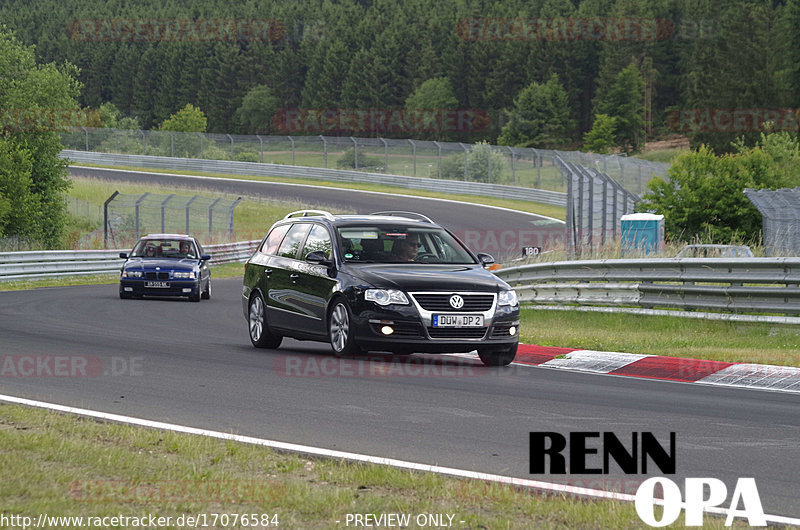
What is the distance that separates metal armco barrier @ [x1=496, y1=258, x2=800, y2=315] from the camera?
582 inches

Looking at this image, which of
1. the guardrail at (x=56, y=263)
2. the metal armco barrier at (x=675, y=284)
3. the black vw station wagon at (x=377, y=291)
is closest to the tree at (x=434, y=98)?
the guardrail at (x=56, y=263)

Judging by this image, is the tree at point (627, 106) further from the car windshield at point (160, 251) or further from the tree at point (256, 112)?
the car windshield at point (160, 251)

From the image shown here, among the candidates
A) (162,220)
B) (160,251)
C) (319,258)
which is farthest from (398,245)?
(162,220)

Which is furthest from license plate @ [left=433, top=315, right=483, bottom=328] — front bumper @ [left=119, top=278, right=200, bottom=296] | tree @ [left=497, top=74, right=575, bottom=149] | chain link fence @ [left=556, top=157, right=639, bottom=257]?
tree @ [left=497, top=74, right=575, bottom=149]

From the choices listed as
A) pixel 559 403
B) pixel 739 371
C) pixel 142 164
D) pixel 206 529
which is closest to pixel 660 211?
pixel 739 371

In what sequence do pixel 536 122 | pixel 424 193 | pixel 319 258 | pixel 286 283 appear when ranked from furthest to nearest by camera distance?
pixel 536 122 < pixel 424 193 < pixel 286 283 < pixel 319 258

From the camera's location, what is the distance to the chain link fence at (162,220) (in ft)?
132

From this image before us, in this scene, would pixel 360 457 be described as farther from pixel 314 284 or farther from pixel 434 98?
pixel 434 98

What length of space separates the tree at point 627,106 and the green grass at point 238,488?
110 metres

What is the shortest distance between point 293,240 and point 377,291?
2.61 metres

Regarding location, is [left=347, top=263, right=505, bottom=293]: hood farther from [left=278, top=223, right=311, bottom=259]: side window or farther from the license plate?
[left=278, top=223, right=311, bottom=259]: side window

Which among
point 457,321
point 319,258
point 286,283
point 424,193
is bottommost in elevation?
point 424,193

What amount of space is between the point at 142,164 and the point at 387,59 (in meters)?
63.0

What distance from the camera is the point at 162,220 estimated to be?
40938mm
